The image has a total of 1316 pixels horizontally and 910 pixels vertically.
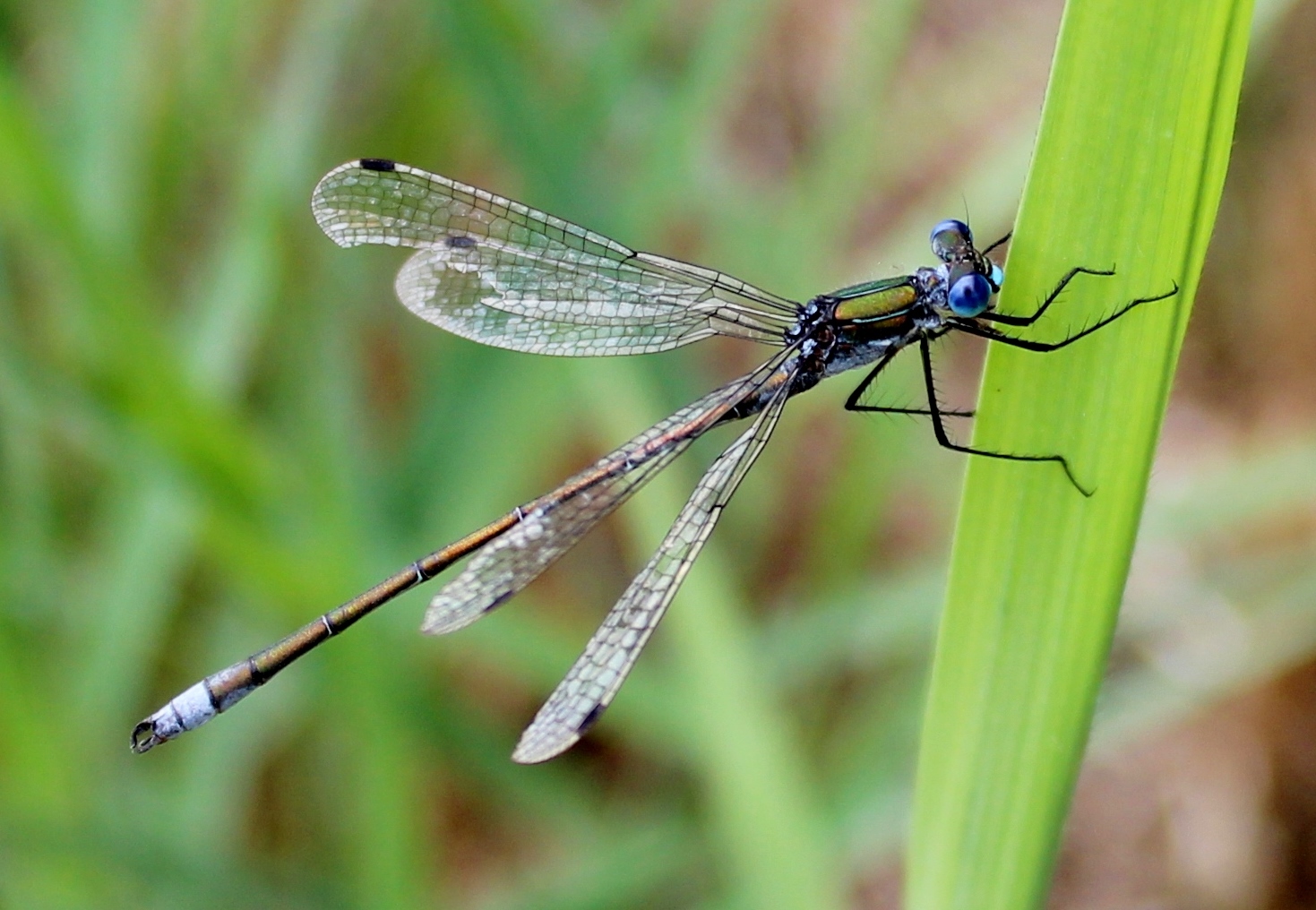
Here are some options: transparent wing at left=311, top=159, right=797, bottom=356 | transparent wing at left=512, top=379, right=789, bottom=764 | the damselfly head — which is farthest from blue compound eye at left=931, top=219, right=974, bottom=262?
→ transparent wing at left=512, top=379, right=789, bottom=764

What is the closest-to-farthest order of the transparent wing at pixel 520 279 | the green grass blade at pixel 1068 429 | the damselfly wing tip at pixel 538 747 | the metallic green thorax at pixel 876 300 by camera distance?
the green grass blade at pixel 1068 429 → the damselfly wing tip at pixel 538 747 → the metallic green thorax at pixel 876 300 → the transparent wing at pixel 520 279

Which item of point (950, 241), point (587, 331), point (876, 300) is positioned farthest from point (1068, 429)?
point (587, 331)

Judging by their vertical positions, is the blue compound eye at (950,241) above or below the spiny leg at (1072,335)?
above

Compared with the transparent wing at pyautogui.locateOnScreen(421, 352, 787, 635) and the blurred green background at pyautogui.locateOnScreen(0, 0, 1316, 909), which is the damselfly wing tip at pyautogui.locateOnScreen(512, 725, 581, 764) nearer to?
the transparent wing at pyautogui.locateOnScreen(421, 352, 787, 635)

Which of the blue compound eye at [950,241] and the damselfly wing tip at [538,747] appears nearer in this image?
the damselfly wing tip at [538,747]

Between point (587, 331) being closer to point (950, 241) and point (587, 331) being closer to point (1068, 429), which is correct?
point (950, 241)

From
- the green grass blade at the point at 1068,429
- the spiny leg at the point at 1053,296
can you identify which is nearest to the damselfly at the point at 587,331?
the spiny leg at the point at 1053,296

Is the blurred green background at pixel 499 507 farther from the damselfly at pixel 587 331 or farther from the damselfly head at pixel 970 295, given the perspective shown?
the damselfly head at pixel 970 295

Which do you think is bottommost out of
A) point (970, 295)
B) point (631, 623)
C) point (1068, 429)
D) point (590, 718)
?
point (1068, 429)
